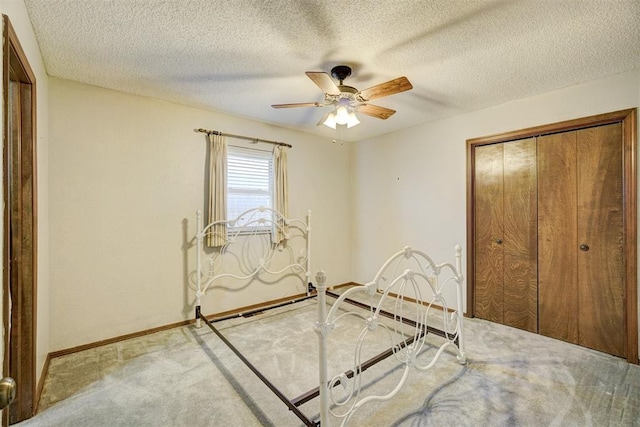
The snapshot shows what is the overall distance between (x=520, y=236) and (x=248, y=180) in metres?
3.29

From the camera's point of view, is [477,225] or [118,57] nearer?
[118,57]

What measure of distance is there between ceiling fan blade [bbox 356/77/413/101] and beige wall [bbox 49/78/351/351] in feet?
6.47

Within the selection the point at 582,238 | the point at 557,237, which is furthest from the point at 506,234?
the point at 582,238

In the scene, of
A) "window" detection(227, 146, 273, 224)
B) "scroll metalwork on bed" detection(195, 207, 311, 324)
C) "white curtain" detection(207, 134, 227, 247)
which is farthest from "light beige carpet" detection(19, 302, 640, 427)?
"window" detection(227, 146, 273, 224)

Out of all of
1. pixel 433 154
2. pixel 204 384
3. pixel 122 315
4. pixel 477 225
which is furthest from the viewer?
pixel 433 154

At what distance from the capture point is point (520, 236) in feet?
10.1

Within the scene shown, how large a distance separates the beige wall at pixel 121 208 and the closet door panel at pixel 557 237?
11.1 feet

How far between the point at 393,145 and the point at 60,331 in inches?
174

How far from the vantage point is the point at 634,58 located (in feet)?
7.30

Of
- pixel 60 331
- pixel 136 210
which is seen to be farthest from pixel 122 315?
pixel 136 210

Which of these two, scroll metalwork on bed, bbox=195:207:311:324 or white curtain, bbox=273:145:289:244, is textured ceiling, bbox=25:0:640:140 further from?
scroll metalwork on bed, bbox=195:207:311:324

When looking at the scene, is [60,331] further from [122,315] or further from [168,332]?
[168,332]

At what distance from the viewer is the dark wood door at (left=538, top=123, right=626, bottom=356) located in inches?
99.0

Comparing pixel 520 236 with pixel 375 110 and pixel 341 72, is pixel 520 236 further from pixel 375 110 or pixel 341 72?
pixel 341 72
